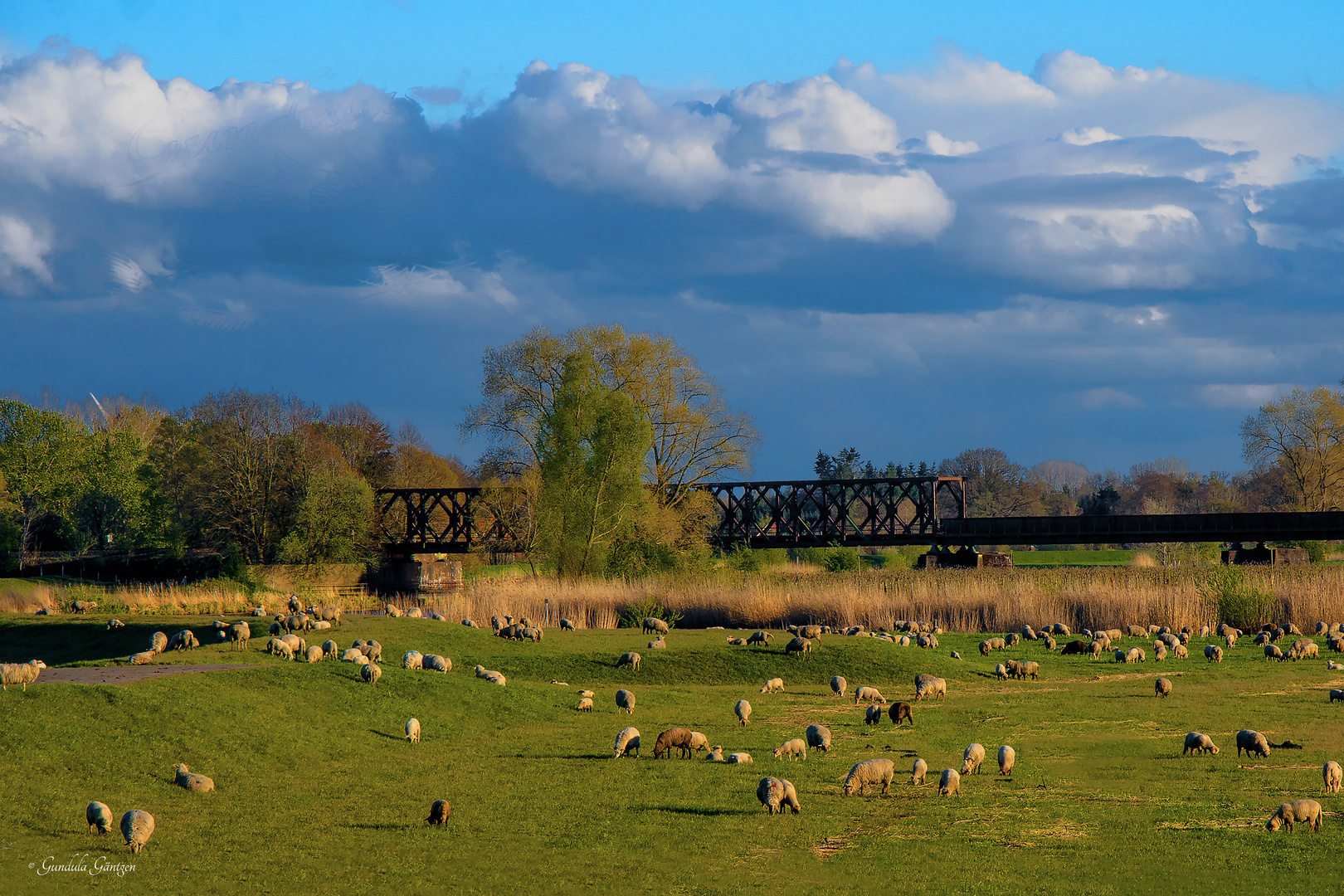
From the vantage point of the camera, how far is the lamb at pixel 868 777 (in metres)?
15.2

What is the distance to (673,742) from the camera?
1844 cm

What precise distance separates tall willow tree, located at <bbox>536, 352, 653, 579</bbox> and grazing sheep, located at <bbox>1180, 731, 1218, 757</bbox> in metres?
43.8

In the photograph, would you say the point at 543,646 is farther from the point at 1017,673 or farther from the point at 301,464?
the point at 301,464

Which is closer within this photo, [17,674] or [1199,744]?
[1199,744]

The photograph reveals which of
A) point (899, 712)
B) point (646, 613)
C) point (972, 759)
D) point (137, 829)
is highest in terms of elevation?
point (137, 829)

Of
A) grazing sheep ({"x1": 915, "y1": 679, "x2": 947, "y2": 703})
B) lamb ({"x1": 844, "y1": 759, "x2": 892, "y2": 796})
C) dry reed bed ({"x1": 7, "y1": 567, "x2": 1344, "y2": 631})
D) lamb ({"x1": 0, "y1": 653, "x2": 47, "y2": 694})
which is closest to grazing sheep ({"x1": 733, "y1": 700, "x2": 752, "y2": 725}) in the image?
grazing sheep ({"x1": 915, "y1": 679, "x2": 947, "y2": 703})

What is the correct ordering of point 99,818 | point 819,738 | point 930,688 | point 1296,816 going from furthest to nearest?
point 930,688
point 819,738
point 99,818
point 1296,816

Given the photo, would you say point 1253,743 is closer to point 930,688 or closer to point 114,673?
point 930,688

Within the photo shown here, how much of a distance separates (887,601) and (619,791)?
32.0 metres

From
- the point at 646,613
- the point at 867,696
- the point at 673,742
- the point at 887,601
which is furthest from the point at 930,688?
the point at 887,601

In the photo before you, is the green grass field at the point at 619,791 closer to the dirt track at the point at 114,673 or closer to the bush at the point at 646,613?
the dirt track at the point at 114,673

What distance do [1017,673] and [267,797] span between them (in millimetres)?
21009

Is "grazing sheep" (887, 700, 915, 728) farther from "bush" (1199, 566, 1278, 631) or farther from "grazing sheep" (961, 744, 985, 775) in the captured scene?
"bush" (1199, 566, 1278, 631)

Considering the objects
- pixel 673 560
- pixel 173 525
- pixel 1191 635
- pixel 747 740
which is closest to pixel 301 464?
pixel 173 525
